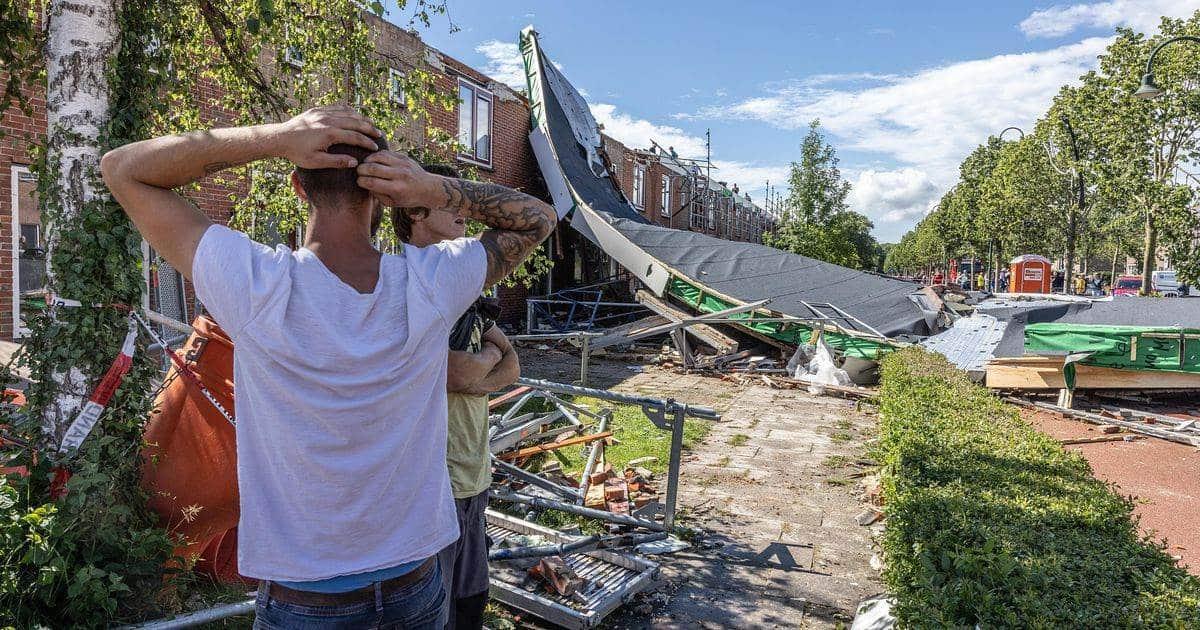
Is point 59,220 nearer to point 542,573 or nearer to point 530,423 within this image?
point 542,573

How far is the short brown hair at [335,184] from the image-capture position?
1.56 m

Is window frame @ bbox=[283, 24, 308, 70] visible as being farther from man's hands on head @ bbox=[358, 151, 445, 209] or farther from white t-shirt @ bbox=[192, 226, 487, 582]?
white t-shirt @ bbox=[192, 226, 487, 582]

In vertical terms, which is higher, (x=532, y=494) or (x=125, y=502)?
(x=125, y=502)

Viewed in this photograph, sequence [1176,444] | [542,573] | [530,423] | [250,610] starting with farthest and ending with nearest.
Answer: [1176,444] → [530,423] → [542,573] → [250,610]

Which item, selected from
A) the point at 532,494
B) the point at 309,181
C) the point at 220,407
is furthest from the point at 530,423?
the point at 309,181

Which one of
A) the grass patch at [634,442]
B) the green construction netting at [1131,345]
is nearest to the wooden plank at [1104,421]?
the green construction netting at [1131,345]

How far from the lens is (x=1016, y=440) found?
538 cm

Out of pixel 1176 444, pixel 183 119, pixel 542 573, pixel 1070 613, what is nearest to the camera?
pixel 1070 613

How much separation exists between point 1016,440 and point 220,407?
5426mm

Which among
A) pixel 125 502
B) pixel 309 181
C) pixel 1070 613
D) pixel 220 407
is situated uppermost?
pixel 309 181

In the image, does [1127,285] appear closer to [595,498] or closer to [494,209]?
[595,498]

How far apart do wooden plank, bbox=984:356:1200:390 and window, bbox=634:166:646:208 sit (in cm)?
1801

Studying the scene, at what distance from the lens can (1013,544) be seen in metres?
3.20

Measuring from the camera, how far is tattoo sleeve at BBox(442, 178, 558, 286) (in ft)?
5.89
